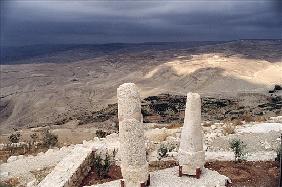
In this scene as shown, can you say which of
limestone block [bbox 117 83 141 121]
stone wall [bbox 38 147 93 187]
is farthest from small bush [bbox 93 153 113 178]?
limestone block [bbox 117 83 141 121]

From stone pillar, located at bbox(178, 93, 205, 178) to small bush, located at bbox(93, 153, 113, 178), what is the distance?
287 cm

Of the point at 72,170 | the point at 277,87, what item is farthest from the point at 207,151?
the point at 277,87

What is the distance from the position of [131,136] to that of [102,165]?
376cm

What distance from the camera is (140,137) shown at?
12.5 meters

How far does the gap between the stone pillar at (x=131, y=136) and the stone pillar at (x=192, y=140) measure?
4.34 feet

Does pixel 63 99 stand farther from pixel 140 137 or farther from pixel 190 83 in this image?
pixel 140 137

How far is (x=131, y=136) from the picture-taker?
1238cm

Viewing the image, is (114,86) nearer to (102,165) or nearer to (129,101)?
(102,165)

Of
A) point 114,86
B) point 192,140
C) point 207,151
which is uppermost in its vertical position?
point 192,140

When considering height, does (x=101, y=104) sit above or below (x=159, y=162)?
below

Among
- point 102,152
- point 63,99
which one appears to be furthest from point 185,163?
point 63,99

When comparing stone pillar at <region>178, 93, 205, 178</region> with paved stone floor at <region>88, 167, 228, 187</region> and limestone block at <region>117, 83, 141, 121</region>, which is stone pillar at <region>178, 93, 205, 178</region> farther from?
Answer: limestone block at <region>117, 83, 141, 121</region>

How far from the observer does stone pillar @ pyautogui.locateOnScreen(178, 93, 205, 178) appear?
13.2 m

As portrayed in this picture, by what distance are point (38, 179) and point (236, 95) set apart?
1960 inches
